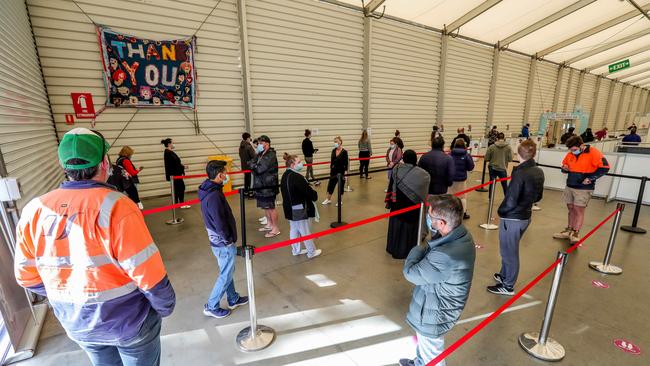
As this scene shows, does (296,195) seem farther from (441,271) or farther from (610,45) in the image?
(610,45)

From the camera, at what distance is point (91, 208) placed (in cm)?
132

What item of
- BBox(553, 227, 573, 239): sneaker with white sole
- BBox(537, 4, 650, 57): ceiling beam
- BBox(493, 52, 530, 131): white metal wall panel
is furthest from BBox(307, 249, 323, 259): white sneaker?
BBox(537, 4, 650, 57): ceiling beam

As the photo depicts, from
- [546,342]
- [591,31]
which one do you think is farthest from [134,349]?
[591,31]

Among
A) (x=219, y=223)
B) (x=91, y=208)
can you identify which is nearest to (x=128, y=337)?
(x=91, y=208)

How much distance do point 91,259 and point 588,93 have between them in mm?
32393

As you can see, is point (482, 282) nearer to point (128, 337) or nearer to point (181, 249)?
point (128, 337)

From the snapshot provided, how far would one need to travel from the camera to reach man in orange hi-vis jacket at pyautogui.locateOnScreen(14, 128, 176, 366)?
133 centimetres

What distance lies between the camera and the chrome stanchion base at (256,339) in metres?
2.80

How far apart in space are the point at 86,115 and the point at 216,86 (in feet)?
10.3

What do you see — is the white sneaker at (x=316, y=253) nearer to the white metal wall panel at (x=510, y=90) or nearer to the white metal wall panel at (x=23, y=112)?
the white metal wall panel at (x=23, y=112)

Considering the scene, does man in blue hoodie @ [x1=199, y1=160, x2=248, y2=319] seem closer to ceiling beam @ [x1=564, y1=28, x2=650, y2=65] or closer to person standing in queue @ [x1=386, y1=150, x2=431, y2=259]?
person standing in queue @ [x1=386, y1=150, x2=431, y2=259]

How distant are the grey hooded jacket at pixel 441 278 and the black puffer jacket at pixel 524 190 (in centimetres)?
188

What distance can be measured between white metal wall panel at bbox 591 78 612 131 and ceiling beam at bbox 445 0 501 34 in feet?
70.4

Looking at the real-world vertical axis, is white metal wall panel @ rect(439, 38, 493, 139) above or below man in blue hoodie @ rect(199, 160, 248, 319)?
above
